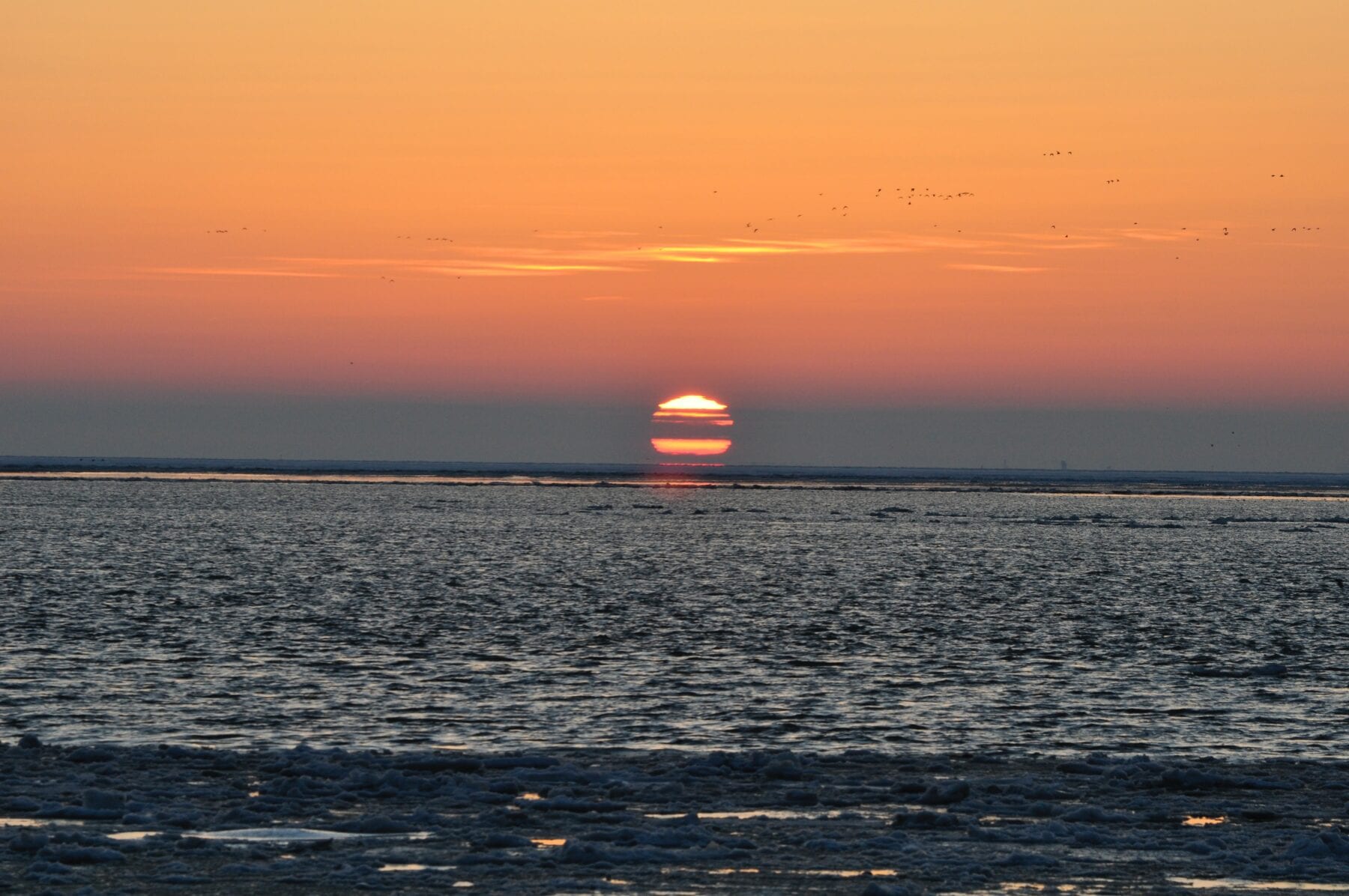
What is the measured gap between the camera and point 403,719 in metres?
24.0

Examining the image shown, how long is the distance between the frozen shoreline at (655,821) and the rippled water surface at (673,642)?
2.26 metres

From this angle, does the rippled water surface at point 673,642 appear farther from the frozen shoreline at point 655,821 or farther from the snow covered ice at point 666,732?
the frozen shoreline at point 655,821

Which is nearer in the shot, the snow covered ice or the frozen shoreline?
the frozen shoreline

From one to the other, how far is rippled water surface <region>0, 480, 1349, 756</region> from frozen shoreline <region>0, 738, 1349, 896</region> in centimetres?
226

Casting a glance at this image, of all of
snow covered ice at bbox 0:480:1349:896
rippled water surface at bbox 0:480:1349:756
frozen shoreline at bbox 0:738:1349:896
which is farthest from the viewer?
rippled water surface at bbox 0:480:1349:756

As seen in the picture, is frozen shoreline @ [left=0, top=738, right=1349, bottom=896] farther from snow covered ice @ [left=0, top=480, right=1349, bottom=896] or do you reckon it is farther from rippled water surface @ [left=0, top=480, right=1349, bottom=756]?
rippled water surface @ [left=0, top=480, right=1349, bottom=756]

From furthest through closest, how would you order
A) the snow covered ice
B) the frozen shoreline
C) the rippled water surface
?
1. the rippled water surface
2. the snow covered ice
3. the frozen shoreline

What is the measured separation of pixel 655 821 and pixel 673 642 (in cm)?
1860

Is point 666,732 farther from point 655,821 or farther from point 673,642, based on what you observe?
point 673,642

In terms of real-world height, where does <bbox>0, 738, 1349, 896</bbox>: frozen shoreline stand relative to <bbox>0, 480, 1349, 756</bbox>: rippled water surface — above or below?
above

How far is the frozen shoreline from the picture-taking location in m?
14.5

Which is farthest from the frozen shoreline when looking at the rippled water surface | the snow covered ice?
the rippled water surface

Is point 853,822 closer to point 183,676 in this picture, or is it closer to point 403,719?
point 403,719

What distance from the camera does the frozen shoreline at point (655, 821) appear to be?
14.5 m
